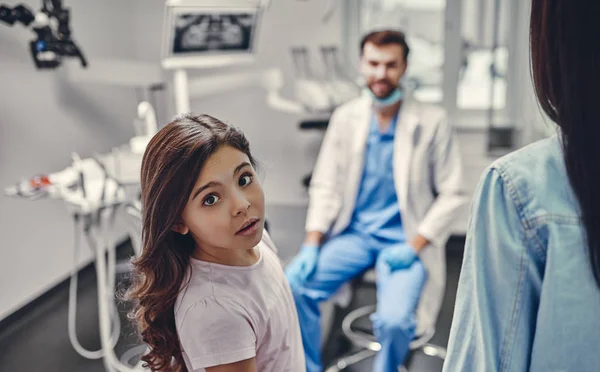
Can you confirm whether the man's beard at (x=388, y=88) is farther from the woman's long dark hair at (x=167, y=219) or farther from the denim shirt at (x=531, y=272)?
the denim shirt at (x=531, y=272)

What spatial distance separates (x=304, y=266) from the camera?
1.96 m

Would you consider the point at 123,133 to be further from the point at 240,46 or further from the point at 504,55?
the point at 504,55

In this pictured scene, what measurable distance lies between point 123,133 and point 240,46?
0.97 meters

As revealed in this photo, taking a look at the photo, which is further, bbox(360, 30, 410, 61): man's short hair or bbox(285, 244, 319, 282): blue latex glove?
bbox(360, 30, 410, 61): man's short hair

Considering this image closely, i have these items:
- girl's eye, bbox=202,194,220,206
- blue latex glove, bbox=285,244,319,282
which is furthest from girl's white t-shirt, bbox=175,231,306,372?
blue latex glove, bbox=285,244,319,282

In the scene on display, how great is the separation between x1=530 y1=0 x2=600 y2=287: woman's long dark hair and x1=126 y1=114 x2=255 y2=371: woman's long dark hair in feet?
1.49

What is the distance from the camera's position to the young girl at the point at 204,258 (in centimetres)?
82

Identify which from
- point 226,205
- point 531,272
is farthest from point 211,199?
point 531,272

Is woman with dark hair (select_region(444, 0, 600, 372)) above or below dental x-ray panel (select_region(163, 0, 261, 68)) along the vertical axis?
below

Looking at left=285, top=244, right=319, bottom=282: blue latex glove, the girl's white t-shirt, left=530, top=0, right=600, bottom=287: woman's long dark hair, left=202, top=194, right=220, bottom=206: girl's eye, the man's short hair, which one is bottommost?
left=285, top=244, right=319, bottom=282: blue latex glove

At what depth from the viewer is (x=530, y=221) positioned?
0.61m

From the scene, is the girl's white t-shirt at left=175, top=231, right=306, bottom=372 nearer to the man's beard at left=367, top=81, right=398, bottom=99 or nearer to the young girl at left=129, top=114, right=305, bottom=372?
the young girl at left=129, top=114, right=305, bottom=372

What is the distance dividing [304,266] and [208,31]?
2.97 ft

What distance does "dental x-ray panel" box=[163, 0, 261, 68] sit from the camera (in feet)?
6.57
